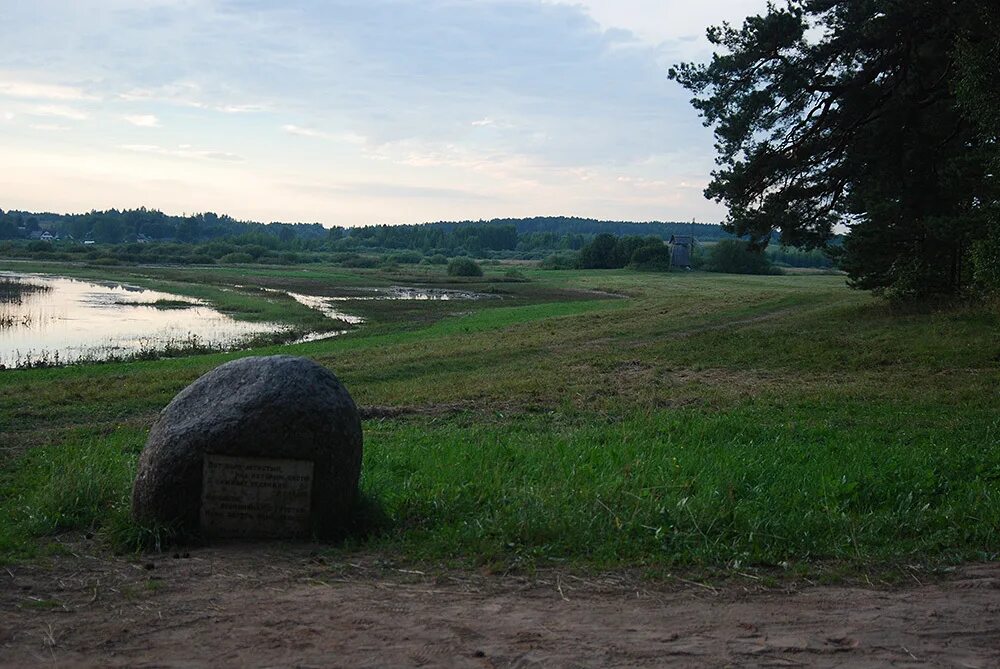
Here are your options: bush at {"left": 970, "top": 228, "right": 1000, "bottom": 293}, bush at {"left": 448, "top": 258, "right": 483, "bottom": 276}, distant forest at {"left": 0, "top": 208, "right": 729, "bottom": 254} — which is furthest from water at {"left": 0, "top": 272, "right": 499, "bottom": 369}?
distant forest at {"left": 0, "top": 208, "right": 729, "bottom": 254}

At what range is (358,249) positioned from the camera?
167625 mm

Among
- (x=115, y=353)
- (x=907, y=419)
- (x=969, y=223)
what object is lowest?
(x=115, y=353)

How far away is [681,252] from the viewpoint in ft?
338

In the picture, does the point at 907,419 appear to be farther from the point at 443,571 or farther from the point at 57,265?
the point at 57,265

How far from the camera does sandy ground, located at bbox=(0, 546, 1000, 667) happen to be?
495 cm

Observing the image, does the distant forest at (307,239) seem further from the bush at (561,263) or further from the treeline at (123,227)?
the bush at (561,263)

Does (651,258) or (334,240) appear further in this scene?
(334,240)

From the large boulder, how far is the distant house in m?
95.0

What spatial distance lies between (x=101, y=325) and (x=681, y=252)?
76.5 m

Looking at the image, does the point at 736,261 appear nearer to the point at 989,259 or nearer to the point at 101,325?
the point at 101,325

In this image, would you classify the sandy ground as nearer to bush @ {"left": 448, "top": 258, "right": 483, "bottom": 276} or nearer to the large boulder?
the large boulder

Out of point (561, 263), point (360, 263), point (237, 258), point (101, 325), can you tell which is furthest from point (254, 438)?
point (360, 263)

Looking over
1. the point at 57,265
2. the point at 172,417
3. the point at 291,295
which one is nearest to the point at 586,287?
the point at 291,295

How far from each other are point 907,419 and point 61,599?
10429 mm
